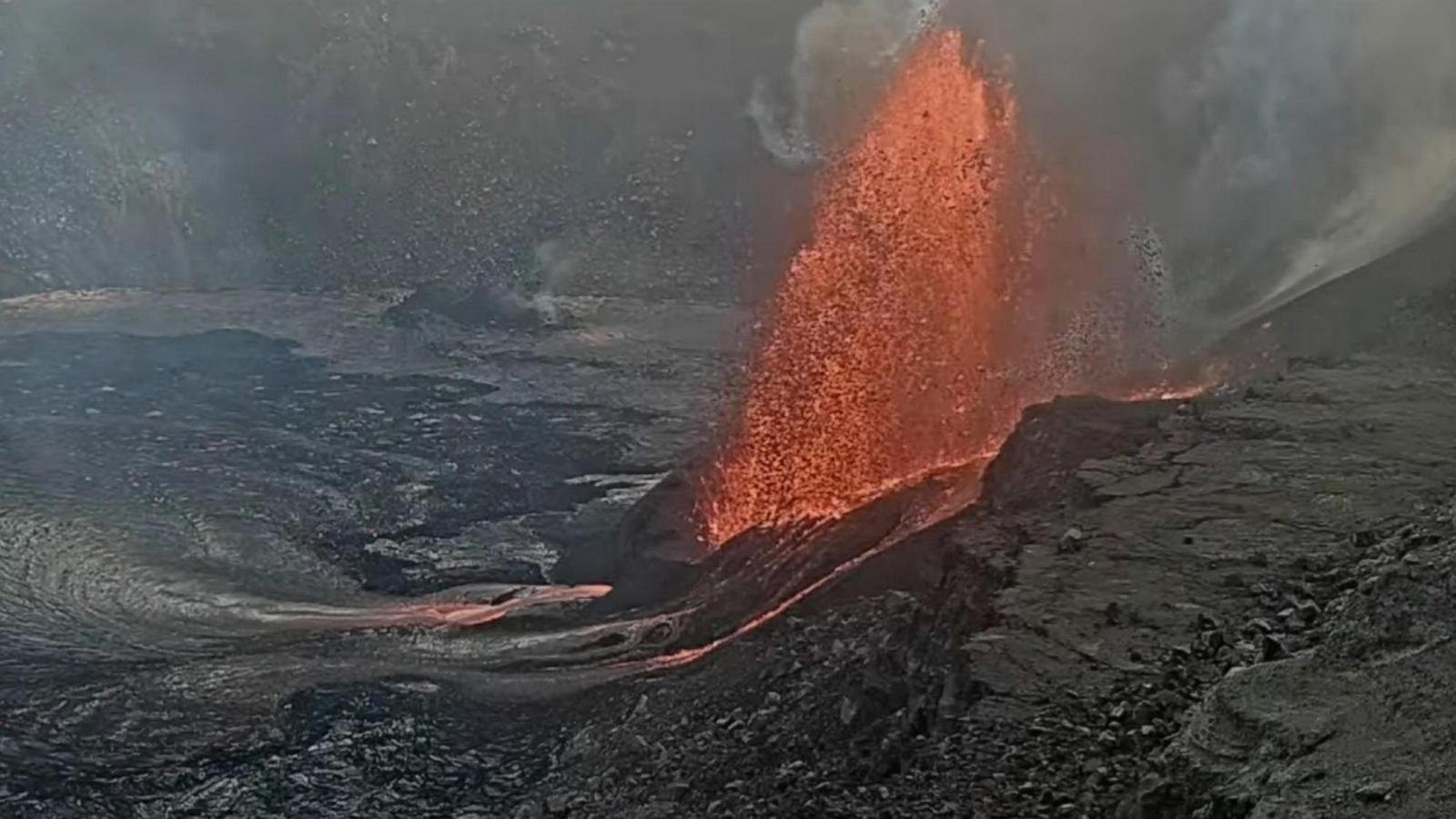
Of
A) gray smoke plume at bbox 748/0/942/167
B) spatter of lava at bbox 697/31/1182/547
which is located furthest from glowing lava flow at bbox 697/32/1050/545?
gray smoke plume at bbox 748/0/942/167

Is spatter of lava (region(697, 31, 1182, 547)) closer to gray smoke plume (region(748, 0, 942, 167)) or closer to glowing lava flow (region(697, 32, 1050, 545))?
glowing lava flow (region(697, 32, 1050, 545))

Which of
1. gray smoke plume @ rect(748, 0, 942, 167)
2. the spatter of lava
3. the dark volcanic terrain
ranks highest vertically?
gray smoke plume @ rect(748, 0, 942, 167)

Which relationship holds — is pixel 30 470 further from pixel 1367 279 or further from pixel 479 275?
pixel 479 275

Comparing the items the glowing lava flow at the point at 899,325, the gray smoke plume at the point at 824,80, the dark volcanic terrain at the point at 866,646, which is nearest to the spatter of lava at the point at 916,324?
the glowing lava flow at the point at 899,325

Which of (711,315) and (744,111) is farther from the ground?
(744,111)

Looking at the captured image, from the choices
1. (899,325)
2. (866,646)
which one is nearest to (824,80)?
(899,325)

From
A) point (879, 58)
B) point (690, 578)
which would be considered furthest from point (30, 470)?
point (879, 58)
